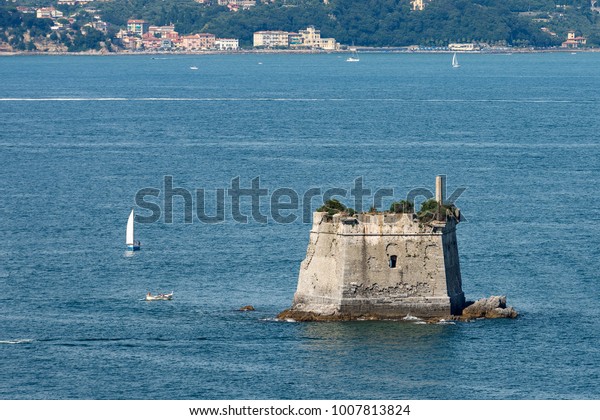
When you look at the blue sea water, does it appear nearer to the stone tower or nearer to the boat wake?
the boat wake

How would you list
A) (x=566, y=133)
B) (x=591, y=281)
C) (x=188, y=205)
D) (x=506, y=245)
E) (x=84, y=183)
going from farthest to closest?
1. (x=566, y=133)
2. (x=84, y=183)
3. (x=188, y=205)
4. (x=506, y=245)
5. (x=591, y=281)

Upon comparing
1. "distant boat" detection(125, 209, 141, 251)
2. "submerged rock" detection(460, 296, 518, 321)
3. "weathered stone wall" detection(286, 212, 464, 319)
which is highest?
"weathered stone wall" detection(286, 212, 464, 319)

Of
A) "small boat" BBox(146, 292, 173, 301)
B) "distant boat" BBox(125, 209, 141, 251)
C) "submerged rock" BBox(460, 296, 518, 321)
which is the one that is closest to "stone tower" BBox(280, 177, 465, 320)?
"submerged rock" BBox(460, 296, 518, 321)

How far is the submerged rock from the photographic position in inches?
2596

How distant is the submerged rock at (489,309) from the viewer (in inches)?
2596

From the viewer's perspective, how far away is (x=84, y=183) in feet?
387

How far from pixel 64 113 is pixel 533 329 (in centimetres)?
13729

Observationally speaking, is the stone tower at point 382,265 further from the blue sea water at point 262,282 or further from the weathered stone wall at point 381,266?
the blue sea water at point 262,282

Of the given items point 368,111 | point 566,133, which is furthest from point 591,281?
point 368,111

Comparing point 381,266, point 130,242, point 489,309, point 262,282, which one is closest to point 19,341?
point 262,282

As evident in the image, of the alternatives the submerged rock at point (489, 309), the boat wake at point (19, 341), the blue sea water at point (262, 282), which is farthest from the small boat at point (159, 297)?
the submerged rock at point (489, 309)

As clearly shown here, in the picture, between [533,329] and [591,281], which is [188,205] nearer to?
[591,281]

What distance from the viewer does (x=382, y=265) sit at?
62.9 metres

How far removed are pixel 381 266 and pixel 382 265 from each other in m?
0.06
